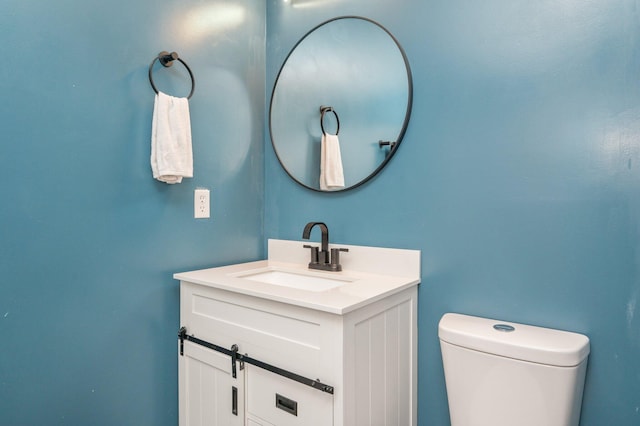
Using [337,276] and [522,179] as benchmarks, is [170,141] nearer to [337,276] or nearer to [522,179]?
[337,276]

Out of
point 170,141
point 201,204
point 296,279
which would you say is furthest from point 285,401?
point 170,141

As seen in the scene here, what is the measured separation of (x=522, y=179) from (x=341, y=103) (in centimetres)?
75

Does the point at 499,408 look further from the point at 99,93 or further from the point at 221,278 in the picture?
the point at 99,93

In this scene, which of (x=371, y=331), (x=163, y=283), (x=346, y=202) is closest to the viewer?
(x=371, y=331)

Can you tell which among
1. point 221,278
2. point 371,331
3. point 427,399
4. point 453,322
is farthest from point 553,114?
point 221,278

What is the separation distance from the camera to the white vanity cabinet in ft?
3.26

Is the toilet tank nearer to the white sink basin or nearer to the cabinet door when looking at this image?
the white sink basin

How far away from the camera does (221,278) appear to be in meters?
1.31

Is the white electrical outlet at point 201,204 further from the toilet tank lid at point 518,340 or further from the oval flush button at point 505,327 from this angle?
the oval flush button at point 505,327

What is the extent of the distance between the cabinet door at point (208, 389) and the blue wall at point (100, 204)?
0.08 meters

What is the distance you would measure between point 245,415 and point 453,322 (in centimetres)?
72

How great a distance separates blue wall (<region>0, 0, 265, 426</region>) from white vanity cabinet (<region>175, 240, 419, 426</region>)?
170 millimetres

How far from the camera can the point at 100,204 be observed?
1.23 m

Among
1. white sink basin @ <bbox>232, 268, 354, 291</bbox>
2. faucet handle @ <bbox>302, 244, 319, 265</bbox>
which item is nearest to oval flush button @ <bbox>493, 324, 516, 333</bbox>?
white sink basin @ <bbox>232, 268, 354, 291</bbox>
